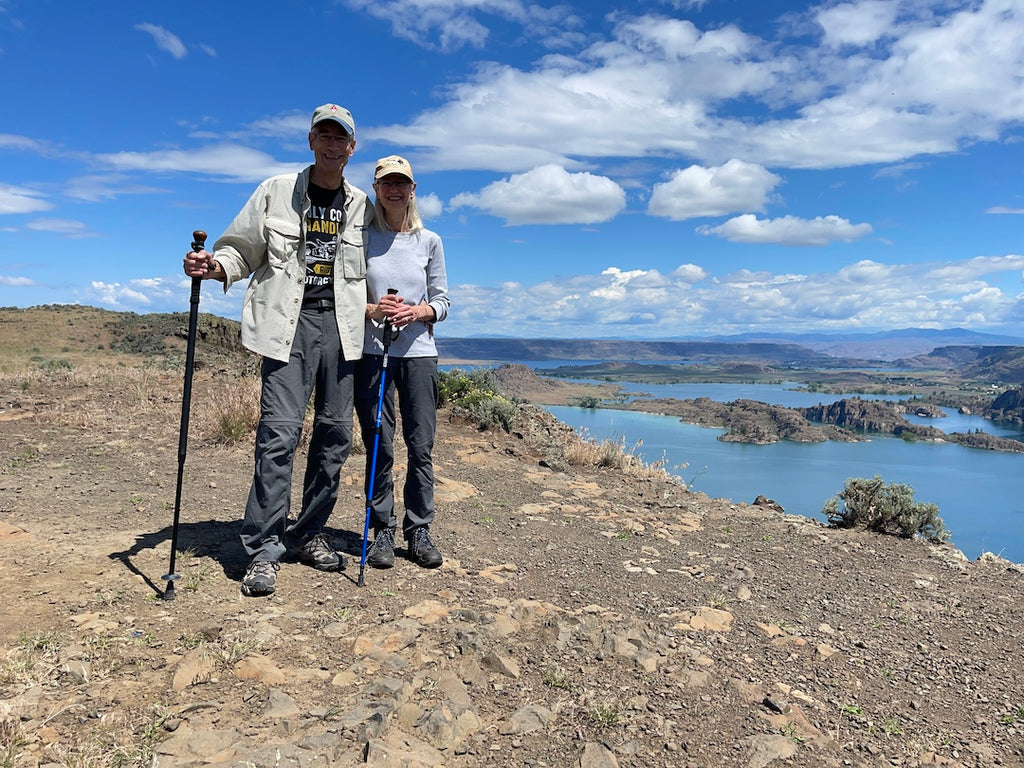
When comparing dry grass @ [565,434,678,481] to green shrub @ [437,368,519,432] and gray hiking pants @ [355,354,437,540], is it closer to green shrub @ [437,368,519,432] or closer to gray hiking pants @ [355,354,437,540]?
green shrub @ [437,368,519,432]

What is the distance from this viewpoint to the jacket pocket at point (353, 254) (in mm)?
3689

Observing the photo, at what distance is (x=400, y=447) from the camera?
7.75 metres

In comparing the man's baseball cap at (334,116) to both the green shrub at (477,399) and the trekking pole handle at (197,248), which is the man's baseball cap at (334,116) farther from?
the green shrub at (477,399)

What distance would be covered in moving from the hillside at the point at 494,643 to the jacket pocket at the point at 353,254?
1.77 m

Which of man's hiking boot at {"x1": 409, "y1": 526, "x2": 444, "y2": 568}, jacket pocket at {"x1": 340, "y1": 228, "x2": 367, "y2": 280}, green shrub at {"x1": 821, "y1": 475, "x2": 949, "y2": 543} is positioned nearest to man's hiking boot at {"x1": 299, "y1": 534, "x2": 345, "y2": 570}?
man's hiking boot at {"x1": 409, "y1": 526, "x2": 444, "y2": 568}

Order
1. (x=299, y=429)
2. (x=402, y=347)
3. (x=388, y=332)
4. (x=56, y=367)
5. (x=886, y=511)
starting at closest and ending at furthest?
(x=299, y=429) < (x=388, y=332) < (x=402, y=347) < (x=886, y=511) < (x=56, y=367)

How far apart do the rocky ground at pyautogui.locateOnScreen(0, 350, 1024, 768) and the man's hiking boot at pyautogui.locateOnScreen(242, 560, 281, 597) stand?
0.09 m

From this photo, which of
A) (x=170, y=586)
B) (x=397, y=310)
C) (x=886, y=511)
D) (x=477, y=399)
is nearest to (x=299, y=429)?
(x=397, y=310)

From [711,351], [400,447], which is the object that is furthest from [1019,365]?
[400,447]

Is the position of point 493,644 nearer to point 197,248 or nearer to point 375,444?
point 375,444

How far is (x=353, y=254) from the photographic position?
372 cm

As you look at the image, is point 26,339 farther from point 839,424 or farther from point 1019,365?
point 1019,365

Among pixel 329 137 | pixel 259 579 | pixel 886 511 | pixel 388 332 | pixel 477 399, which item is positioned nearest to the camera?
pixel 259 579

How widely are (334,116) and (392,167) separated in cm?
39
